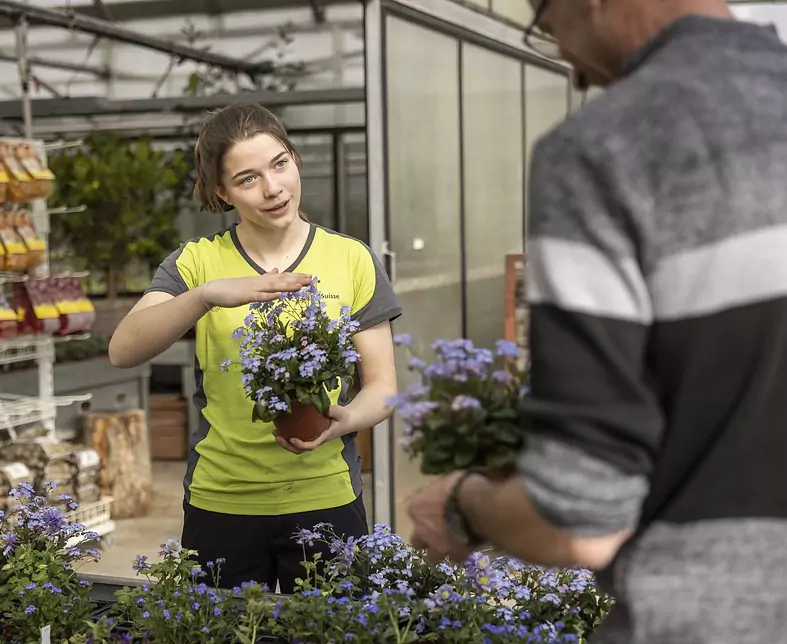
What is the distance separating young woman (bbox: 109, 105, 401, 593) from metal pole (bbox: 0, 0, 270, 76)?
135 inches

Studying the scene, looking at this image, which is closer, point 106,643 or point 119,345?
point 106,643

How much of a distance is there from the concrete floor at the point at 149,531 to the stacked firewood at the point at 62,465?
0.31m

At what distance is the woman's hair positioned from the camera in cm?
193

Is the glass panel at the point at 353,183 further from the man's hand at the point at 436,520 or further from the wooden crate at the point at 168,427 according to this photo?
the man's hand at the point at 436,520

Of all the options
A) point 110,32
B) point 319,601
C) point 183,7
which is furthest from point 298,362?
point 183,7

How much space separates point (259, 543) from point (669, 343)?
1289 millimetres

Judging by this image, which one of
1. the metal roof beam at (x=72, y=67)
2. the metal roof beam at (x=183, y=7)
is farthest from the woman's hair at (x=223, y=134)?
the metal roof beam at (x=72, y=67)

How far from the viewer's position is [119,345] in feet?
6.29

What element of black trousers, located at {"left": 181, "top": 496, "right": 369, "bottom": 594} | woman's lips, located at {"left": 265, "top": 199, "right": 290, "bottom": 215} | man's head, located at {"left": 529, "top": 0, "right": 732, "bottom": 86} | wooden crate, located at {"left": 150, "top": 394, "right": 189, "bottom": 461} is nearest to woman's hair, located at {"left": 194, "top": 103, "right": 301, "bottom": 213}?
woman's lips, located at {"left": 265, "top": 199, "right": 290, "bottom": 215}

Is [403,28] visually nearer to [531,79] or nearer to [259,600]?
[531,79]

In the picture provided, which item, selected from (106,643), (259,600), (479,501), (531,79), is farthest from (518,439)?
(531,79)

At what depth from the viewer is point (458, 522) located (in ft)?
3.11

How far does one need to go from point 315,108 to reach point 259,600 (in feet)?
23.6

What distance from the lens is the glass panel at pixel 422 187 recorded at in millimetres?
4367
